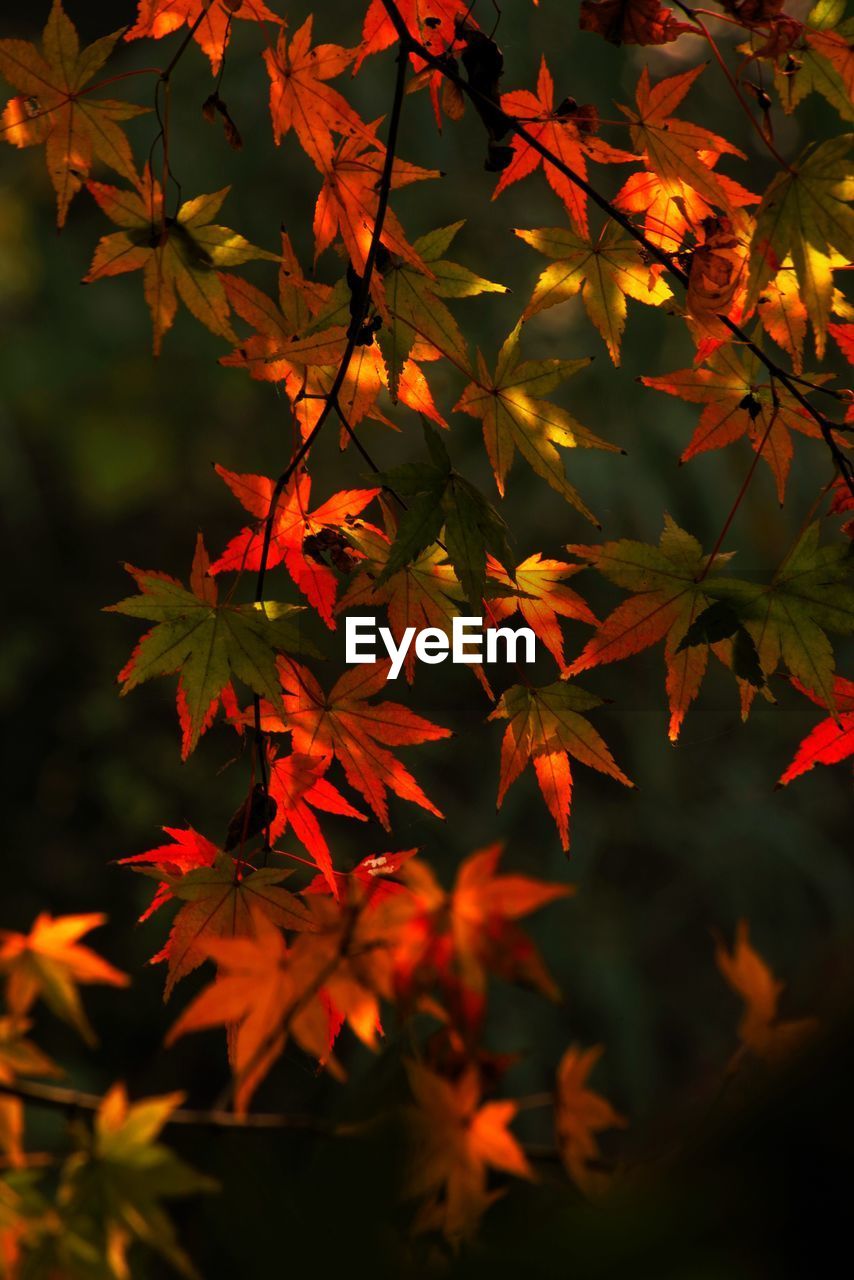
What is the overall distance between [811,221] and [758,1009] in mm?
301

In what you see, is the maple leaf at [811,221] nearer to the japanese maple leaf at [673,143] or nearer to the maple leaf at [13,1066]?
the japanese maple leaf at [673,143]

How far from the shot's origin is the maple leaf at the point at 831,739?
55 centimetres

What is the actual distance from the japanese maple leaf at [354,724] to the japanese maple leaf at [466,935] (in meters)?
0.29

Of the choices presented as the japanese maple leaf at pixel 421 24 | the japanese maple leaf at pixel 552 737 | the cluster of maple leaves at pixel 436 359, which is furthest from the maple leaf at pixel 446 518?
the japanese maple leaf at pixel 421 24

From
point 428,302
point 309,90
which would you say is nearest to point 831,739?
point 428,302

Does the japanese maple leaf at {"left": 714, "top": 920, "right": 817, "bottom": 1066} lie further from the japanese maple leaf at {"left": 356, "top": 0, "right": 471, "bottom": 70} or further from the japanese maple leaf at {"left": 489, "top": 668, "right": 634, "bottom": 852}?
the japanese maple leaf at {"left": 356, "top": 0, "right": 471, "bottom": 70}

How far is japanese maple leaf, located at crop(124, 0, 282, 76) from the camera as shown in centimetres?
55

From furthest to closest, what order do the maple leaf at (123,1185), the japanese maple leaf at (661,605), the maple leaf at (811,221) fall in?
the japanese maple leaf at (661,605) < the maple leaf at (811,221) < the maple leaf at (123,1185)

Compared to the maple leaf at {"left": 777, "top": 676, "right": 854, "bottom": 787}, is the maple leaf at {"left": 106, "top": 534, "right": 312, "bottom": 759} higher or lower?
higher

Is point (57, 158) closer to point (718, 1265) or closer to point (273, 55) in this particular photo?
point (273, 55)

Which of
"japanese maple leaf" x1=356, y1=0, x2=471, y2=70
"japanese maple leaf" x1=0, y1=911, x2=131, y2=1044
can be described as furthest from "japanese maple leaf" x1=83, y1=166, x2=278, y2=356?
"japanese maple leaf" x1=0, y1=911, x2=131, y2=1044

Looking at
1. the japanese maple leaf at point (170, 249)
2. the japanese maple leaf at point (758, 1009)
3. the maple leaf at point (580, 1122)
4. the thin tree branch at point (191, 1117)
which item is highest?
the japanese maple leaf at point (170, 249)

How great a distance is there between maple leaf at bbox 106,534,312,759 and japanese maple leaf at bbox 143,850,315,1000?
0.06 m

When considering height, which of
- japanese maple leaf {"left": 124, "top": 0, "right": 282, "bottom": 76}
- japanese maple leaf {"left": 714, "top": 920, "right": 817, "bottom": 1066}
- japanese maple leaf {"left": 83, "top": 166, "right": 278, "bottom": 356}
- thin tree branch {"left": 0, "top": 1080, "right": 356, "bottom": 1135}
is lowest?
japanese maple leaf {"left": 714, "top": 920, "right": 817, "bottom": 1066}
